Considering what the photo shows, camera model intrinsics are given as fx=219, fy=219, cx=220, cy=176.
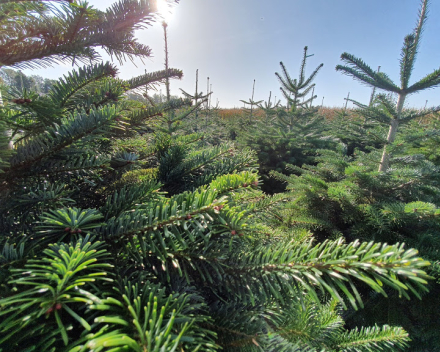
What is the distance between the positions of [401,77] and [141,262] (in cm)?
232

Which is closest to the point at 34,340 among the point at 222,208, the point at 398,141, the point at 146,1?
the point at 222,208

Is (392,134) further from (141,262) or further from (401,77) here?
(141,262)

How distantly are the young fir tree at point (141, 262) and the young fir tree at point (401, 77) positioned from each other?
5.83 feet

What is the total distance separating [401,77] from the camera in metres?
1.77

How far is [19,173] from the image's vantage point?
1.60 ft

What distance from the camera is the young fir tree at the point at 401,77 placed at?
1.65m

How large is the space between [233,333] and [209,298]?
117 mm

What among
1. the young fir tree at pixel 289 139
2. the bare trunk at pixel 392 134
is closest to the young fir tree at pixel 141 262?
the bare trunk at pixel 392 134

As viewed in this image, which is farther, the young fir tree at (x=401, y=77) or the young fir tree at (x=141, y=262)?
the young fir tree at (x=401, y=77)

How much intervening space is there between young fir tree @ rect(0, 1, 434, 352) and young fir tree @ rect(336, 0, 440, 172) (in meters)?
1.78

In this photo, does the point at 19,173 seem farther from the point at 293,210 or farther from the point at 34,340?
the point at 293,210

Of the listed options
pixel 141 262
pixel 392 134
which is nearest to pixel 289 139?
pixel 392 134

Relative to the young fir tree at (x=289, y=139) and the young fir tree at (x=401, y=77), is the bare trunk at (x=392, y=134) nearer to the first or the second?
the young fir tree at (x=401, y=77)

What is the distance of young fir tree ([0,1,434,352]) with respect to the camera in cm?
29
